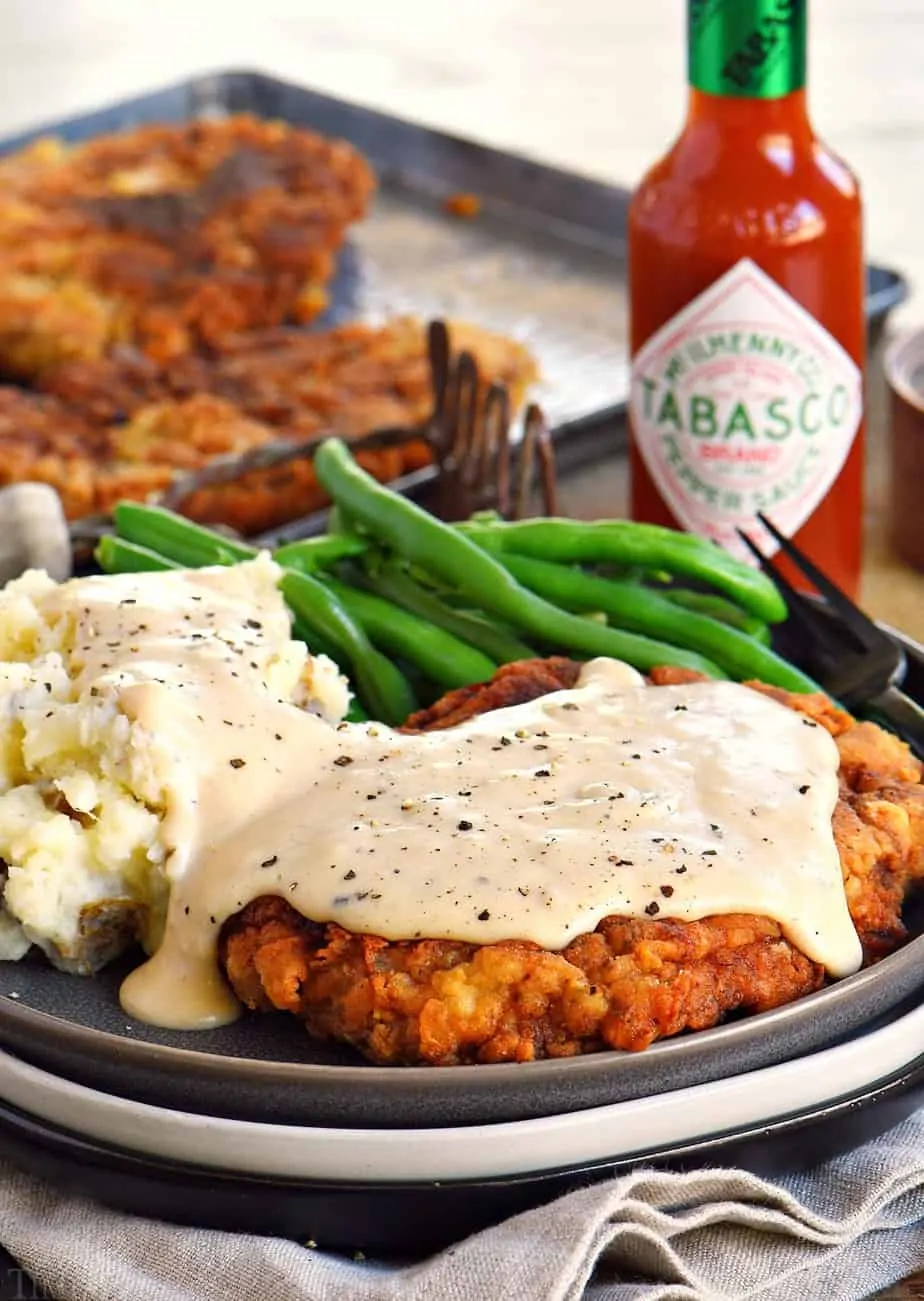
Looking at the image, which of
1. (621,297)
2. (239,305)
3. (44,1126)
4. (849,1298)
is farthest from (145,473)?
(849,1298)

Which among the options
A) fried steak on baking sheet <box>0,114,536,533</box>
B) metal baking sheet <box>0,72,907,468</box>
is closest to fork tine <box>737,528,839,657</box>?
fried steak on baking sheet <box>0,114,536,533</box>

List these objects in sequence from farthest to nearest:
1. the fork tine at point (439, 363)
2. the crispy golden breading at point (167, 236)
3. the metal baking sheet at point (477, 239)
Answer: the metal baking sheet at point (477, 239) < the crispy golden breading at point (167, 236) < the fork tine at point (439, 363)

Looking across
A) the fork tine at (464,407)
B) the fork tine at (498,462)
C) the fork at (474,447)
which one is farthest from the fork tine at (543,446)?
the fork tine at (464,407)

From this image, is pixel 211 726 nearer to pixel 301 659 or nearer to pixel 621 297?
pixel 301 659

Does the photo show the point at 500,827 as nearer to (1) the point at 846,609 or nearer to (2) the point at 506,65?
(1) the point at 846,609

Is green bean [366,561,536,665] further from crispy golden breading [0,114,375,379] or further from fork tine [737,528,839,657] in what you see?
crispy golden breading [0,114,375,379]

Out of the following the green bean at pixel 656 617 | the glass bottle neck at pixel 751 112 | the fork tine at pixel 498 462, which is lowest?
the fork tine at pixel 498 462

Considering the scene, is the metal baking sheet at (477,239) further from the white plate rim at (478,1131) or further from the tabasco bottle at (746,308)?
the white plate rim at (478,1131)

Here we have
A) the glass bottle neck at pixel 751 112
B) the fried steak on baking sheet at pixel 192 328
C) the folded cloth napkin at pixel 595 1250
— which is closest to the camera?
the folded cloth napkin at pixel 595 1250
